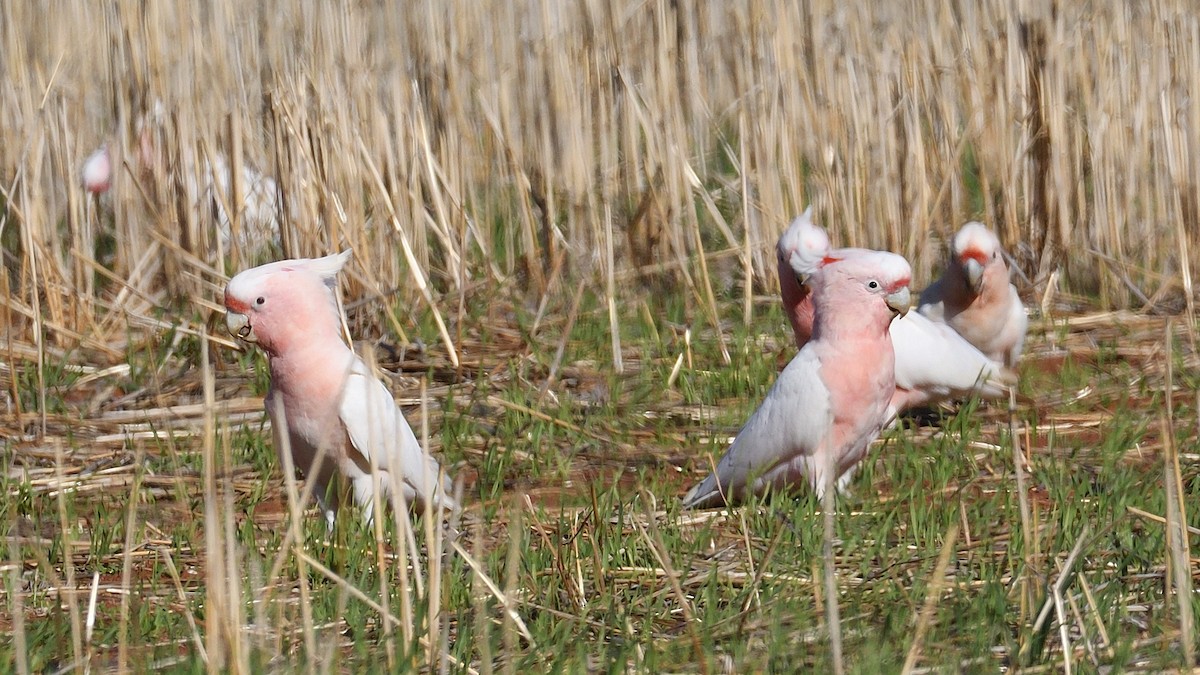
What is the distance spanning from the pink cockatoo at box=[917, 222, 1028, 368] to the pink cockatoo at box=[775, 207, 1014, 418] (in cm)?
26

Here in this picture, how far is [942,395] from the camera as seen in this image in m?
4.16

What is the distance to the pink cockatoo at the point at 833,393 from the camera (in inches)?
135

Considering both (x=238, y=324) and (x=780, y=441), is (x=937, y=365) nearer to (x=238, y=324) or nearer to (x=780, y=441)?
(x=780, y=441)

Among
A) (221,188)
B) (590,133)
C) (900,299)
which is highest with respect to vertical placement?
(590,133)

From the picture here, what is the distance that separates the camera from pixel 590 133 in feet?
18.1

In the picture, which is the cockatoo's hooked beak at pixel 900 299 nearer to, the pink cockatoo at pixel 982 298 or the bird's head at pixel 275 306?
the pink cockatoo at pixel 982 298

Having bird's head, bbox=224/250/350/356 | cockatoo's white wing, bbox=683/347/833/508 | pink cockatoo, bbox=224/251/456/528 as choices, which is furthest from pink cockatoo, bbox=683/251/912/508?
bird's head, bbox=224/250/350/356

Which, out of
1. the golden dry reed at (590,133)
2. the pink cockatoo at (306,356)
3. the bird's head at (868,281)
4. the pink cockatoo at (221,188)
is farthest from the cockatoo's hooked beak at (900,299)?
the pink cockatoo at (221,188)

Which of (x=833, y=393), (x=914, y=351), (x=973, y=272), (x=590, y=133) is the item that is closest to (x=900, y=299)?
(x=833, y=393)

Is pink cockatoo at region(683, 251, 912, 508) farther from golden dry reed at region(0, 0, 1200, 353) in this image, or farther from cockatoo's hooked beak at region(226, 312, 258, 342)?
golden dry reed at region(0, 0, 1200, 353)

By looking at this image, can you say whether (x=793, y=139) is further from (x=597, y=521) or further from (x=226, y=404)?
(x=597, y=521)

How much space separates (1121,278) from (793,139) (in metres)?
1.40

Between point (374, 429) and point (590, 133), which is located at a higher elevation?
point (590, 133)

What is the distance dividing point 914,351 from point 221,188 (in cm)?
250
